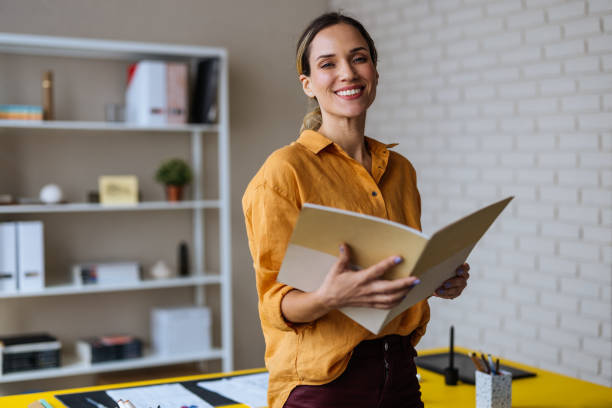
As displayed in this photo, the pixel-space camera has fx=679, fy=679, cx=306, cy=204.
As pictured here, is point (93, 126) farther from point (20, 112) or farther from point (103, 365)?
point (103, 365)

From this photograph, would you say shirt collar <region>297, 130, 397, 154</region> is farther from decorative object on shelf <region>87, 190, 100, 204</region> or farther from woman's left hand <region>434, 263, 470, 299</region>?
decorative object on shelf <region>87, 190, 100, 204</region>

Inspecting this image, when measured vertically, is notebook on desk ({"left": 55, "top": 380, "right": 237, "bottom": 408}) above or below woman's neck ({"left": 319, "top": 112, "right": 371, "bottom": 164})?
below

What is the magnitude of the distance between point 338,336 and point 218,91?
3018 mm

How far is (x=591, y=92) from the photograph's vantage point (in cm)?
303

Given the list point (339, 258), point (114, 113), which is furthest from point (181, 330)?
point (339, 258)

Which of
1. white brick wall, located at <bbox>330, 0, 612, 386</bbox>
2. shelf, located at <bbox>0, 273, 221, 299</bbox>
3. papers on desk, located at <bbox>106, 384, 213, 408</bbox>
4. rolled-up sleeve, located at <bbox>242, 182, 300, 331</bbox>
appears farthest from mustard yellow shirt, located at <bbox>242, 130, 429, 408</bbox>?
shelf, located at <bbox>0, 273, 221, 299</bbox>

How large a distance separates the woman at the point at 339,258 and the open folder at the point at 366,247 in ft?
0.08

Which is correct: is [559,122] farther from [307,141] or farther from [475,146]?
[307,141]

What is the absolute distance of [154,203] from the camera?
12.5 feet

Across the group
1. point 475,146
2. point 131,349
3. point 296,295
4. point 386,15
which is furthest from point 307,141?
point 386,15

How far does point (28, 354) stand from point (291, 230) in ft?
8.87

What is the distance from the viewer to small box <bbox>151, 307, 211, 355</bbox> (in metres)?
3.90

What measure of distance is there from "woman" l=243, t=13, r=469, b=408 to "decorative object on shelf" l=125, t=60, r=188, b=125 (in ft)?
7.89

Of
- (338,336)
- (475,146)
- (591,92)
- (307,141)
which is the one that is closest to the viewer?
(338,336)
